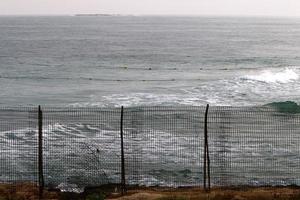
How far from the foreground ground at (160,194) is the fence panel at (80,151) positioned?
61.1 inches

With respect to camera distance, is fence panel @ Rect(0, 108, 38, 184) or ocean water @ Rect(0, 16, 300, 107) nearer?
fence panel @ Rect(0, 108, 38, 184)

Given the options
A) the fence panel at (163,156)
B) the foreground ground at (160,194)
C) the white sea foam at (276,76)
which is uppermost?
the white sea foam at (276,76)

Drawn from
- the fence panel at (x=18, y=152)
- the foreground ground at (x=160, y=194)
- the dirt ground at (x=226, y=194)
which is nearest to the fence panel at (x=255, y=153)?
the dirt ground at (x=226, y=194)

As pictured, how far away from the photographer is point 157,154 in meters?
21.4

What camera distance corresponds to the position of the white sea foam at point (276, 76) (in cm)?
5420

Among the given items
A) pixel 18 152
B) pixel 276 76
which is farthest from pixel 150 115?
pixel 276 76

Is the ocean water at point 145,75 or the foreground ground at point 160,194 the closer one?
the foreground ground at point 160,194

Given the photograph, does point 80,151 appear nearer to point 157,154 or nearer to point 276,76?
point 157,154

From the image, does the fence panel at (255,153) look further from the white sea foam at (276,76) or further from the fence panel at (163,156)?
the white sea foam at (276,76)

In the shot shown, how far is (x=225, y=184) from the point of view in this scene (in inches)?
683

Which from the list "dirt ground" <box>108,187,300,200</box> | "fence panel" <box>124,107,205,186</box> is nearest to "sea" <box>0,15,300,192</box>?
"fence panel" <box>124,107,205,186</box>

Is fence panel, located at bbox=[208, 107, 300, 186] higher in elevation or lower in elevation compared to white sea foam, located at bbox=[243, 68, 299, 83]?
lower

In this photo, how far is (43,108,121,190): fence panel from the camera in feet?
62.4

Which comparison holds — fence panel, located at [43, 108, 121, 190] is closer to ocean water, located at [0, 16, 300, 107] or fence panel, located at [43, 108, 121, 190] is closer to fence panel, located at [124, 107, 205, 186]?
fence panel, located at [124, 107, 205, 186]
